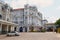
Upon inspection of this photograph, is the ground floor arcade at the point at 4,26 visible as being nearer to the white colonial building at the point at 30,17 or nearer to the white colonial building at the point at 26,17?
the white colonial building at the point at 26,17

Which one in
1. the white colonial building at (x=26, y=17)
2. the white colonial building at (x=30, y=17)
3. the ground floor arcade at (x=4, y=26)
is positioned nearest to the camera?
the ground floor arcade at (x=4, y=26)

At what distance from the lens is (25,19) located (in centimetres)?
7669

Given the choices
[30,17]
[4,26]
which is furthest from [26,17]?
→ [4,26]

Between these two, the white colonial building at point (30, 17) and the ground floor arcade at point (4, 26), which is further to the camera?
the white colonial building at point (30, 17)

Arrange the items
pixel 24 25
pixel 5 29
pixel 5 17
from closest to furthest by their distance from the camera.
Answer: pixel 5 29 < pixel 5 17 < pixel 24 25

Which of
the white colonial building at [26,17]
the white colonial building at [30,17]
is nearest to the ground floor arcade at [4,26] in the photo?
the white colonial building at [26,17]

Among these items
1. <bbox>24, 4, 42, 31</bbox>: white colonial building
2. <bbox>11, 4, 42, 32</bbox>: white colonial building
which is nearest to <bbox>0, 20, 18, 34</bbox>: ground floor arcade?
<bbox>11, 4, 42, 32</bbox>: white colonial building

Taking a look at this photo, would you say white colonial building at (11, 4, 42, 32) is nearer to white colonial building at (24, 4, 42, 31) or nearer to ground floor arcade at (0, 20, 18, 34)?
white colonial building at (24, 4, 42, 31)

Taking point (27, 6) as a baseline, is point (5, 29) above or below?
below

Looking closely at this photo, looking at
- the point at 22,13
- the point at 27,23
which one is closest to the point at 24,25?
the point at 27,23

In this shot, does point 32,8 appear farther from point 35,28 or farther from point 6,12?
point 6,12

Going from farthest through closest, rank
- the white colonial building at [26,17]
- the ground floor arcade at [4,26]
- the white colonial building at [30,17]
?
the white colonial building at [30,17] → the white colonial building at [26,17] → the ground floor arcade at [4,26]

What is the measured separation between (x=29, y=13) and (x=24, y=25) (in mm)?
6751

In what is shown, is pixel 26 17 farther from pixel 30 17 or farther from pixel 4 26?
pixel 4 26
